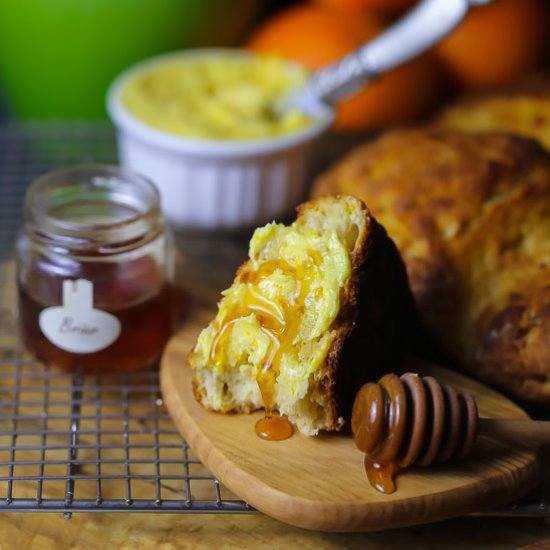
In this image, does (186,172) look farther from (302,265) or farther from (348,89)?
(302,265)

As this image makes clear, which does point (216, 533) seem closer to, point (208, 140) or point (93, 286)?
point (93, 286)

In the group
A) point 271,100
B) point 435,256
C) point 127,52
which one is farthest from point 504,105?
point 127,52

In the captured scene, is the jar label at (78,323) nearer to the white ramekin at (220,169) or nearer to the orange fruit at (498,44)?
the white ramekin at (220,169)

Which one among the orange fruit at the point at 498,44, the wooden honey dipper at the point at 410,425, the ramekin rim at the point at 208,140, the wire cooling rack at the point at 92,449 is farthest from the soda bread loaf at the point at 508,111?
the wooden honey dipper at the point at 410,425

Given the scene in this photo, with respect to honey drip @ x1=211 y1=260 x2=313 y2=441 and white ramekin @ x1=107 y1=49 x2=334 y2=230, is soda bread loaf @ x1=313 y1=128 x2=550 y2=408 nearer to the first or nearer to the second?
white ramekin @ x1=107 y1=49 x2=334 y2=230

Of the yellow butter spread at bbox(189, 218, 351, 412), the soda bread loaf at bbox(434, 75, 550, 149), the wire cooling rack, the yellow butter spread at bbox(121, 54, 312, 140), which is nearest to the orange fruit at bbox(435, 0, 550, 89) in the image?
the soda bread loaf at bbox(434, 75, 550, 149)
